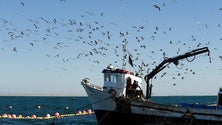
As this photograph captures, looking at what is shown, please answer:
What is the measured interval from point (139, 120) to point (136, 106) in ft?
4.08

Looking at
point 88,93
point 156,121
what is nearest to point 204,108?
point 156,121

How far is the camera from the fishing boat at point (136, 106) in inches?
1253

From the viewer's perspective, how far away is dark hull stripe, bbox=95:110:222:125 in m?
31.9

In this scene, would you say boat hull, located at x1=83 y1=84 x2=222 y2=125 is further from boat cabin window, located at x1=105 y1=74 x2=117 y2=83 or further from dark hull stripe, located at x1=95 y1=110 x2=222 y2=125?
boat cabin window, located at x1=105 y1=74 x2=117 y2=83

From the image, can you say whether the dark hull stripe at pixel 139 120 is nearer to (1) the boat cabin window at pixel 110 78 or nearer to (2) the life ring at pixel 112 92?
(2) the life ring at pixel 112 92

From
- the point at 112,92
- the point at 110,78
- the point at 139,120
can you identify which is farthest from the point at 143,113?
the point at 110,78

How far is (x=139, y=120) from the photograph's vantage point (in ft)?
111

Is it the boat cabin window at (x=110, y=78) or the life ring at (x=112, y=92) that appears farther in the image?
the boat cabin window at (x=110, y=78)

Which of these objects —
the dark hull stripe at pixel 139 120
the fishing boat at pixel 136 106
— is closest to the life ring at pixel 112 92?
the fishing boat at pixel 136 106

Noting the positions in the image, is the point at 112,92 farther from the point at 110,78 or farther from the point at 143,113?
the point at 143,113

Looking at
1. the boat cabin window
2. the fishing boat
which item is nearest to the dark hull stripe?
the fishing boat

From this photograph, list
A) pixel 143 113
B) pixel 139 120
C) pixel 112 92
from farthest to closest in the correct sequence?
pixel 112 92 < pixel 139 120 < pixel 143 113

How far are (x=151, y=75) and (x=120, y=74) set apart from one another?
301 cm

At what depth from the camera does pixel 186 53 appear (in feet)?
119
